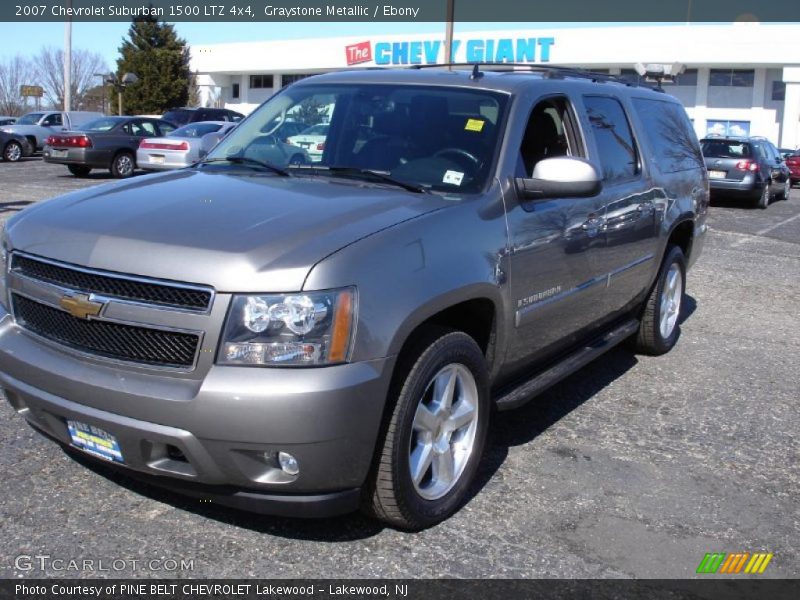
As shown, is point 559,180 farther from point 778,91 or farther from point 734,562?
point 778,91

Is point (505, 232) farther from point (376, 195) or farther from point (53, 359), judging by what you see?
point (53, 359)

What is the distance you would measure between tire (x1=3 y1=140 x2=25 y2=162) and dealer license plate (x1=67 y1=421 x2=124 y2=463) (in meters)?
26.5

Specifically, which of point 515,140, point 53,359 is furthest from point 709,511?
point 53,359

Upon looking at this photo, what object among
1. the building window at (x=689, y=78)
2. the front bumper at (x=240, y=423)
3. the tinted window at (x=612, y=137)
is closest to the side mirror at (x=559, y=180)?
the tinted window at (x=612, y=137)

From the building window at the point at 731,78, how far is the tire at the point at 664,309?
42.8 metres

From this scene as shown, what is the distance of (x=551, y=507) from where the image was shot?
394 cm

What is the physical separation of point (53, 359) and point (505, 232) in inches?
78.1

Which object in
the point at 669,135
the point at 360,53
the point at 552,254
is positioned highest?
the point at 360,53

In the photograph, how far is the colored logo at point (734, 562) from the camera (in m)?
3.51

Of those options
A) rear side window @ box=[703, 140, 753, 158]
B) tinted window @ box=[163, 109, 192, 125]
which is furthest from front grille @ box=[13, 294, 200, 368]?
tinted window @ box=[163, 109, 192, 125]

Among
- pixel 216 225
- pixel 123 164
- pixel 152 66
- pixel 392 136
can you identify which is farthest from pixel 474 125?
pixel 152 66

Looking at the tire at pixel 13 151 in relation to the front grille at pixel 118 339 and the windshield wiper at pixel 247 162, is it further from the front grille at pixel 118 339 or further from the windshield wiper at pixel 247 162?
the front grille at pixel 118 339

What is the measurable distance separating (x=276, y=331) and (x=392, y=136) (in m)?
1.68

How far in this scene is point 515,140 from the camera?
4254 mm
